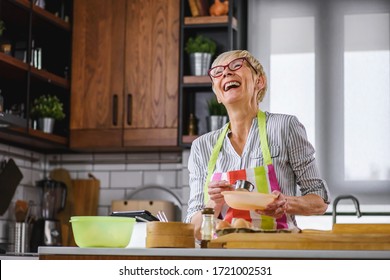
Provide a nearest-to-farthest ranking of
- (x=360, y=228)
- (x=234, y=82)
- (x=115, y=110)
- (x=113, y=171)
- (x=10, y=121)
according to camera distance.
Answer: (x=360, y=228) < (x=234, y=82) < (x=10, y=121) < (x=115, y=110) < (x=113, y=171)

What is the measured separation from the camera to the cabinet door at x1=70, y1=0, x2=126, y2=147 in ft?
17.1

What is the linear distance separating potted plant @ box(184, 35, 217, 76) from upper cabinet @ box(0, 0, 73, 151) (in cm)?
86

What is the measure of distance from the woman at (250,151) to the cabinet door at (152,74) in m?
1.78

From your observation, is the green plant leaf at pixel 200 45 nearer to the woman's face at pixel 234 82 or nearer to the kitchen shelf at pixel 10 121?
the kitchen shelf at pixel 10 121

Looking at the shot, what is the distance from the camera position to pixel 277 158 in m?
3.24

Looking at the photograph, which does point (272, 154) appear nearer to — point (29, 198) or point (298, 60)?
point (298, 60)

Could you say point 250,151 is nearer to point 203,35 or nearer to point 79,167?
point 203,35

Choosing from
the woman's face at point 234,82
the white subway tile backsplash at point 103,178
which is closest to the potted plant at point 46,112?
the white subway tile backsplash at point 103,178

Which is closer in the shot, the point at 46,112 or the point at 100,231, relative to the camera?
the point at 100,231

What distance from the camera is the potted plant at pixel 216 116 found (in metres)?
4.98

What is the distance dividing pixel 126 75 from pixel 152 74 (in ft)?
0.58

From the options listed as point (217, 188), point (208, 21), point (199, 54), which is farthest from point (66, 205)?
point (217, 188)

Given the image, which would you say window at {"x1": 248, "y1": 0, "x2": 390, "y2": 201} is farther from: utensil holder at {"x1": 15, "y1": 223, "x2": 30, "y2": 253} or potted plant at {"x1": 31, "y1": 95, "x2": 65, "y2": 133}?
utensil holder at {"x1": 15, "y1": 223, "x2": 30, "y2": 253}

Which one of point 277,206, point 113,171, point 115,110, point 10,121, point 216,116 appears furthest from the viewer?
point 113,171
